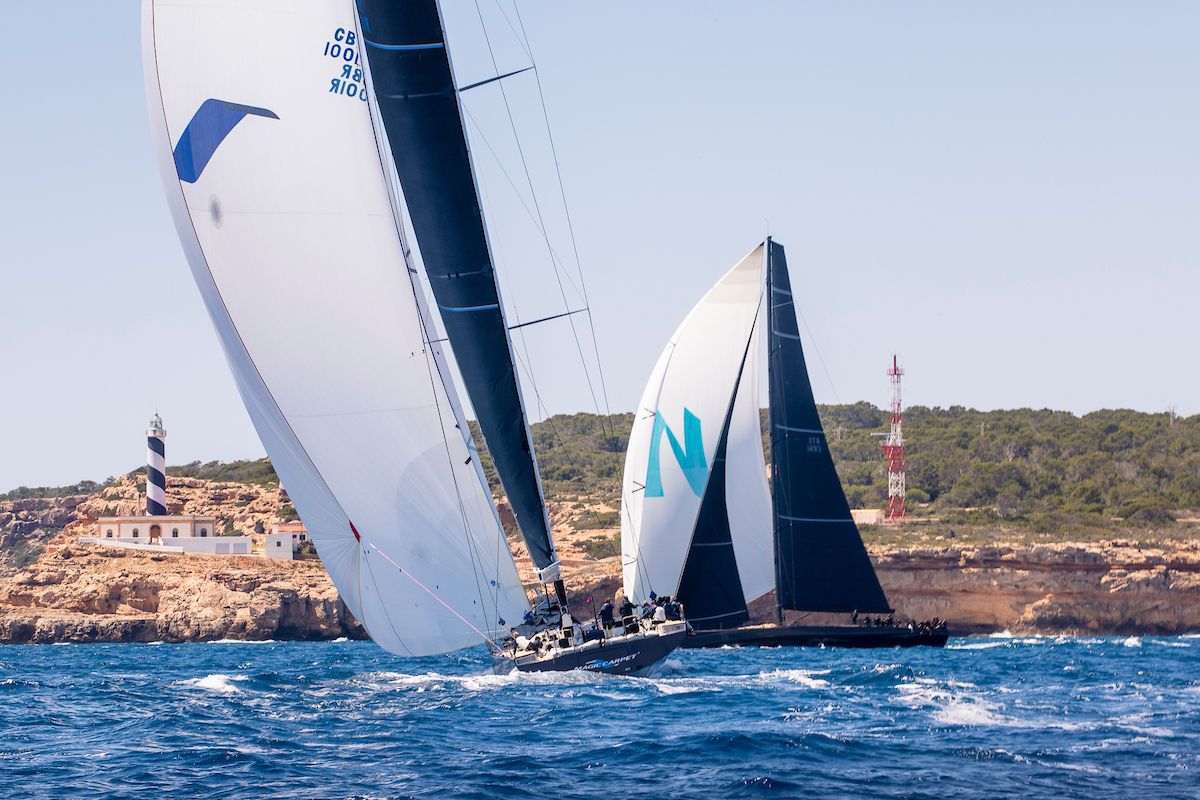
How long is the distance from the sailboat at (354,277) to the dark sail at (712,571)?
12.3 m

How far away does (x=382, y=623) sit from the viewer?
22.4m

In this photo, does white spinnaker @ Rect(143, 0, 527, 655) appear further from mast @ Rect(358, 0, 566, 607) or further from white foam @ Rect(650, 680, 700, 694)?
white foam @ Rect(650, 680, 700, 694)

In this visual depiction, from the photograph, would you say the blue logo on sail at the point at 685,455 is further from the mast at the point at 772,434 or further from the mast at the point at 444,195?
the mast at the point at 444,195

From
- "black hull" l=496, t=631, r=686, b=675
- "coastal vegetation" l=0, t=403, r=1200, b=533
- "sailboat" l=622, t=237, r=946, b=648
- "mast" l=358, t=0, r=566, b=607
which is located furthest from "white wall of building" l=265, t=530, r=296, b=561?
"mast" l=358, t=0, r=566, b=607

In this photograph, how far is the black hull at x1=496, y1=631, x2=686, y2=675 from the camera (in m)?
25.0

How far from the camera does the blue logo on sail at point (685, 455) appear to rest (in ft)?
123

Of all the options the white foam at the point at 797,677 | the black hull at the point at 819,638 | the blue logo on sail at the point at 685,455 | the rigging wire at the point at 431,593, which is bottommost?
the black hull at the point at 819,638

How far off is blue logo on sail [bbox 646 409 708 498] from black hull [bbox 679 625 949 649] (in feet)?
12.9

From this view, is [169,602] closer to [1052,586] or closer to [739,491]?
[739,491]

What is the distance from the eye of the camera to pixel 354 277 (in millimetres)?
21578

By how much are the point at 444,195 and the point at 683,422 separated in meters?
15.9

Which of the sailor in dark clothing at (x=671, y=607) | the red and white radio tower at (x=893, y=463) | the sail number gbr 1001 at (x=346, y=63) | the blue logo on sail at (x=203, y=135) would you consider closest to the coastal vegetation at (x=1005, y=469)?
the red and white radio tower at (x=893, y=463)

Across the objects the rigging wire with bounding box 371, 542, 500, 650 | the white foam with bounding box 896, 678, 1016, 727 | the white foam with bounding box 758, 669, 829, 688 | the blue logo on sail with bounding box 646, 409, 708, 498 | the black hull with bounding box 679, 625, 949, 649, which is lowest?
the black hull with bounding box 679, 625, 949, 649

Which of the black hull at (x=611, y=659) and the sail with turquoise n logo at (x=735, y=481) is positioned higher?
the sail with turquoise n logo at (x=735, y=481)
